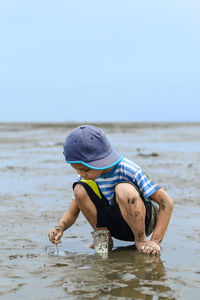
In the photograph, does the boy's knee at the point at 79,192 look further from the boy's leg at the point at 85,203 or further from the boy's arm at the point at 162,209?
the boy's arm at the point at 162,209

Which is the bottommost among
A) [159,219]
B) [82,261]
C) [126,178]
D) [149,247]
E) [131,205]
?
[82,261]

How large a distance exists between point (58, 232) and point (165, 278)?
39.5 inches

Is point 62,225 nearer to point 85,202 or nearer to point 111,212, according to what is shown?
point 85,202

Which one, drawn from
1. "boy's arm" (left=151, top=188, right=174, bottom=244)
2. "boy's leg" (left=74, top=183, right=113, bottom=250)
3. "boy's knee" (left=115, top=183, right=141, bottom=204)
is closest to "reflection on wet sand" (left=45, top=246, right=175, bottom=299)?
"boy's arm" (left=151, top=188, right=174, bottom=244)

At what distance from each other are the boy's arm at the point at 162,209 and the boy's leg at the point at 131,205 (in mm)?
117

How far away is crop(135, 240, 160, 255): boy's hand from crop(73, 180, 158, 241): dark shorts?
17cm

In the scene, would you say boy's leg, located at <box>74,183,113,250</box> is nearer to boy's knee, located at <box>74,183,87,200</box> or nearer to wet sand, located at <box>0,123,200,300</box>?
boy's knee, located at <box>74,183,87,200</box>

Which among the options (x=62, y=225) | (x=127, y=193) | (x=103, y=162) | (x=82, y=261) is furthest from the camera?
(x=62, y=225)

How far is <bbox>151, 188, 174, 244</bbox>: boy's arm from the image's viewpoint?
350 cm

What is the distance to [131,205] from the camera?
3404mm

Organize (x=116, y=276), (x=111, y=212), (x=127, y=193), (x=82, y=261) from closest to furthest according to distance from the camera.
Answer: (x=116, y=276)
(x=127, y=193)
(x=82, y=261)
(x=111, y=212)

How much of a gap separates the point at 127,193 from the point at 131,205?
10 cm

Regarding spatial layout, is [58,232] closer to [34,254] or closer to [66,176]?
[34,254]

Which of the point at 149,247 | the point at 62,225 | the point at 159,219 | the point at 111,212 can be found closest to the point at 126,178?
the point at 111,212
